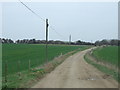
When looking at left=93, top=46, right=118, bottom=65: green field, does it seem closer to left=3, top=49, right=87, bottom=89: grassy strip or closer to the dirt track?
the dirt track

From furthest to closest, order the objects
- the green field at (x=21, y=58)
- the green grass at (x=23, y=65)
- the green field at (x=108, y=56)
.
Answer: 1. the green field at (x=108, y=56)
2. the green field at (x=21, y=58)
3. the green grass at (x=23, y=65)

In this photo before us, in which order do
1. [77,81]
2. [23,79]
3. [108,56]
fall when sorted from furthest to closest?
[108,56] < [23,79] < [77,81]

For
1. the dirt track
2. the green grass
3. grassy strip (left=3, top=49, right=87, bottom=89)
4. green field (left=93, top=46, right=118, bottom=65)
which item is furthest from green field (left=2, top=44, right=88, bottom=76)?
green field (left=93, top=46, right=118, bottom=65)

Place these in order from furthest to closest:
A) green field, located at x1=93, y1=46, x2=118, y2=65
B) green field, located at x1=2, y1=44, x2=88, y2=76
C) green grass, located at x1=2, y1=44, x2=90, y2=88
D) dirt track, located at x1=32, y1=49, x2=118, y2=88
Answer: green field, located at x1=93, y1=46, x2=118, y2=65
green field, located at x1=2, y1=44, x2=88, y2=76
green grass, located at x1=2, y1=44, x2=90, y2=88
dirt track, located at x1=32, y1=49, x2=118, y2=88

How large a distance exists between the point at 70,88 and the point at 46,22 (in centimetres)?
1922

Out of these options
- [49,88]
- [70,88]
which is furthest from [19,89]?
[70,88]

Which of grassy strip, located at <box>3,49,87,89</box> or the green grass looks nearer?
grassy strip, located at <box>3,49,87,89</box>

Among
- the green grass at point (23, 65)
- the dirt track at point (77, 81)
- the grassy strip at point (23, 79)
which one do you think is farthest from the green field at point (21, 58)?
the dirt track at point (77, 81)

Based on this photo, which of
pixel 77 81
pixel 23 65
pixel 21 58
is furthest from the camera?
pixel 21 58

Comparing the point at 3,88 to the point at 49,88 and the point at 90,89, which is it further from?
the point at 90,89

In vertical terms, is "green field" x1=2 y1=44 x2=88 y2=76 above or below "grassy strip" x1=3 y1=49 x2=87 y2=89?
below

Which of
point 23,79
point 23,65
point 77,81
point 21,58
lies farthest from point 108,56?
point 23,79

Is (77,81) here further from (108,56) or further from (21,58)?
(108,56)

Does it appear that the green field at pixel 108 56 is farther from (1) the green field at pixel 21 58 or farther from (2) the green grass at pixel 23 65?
(1) the green field at pixel 21 58
